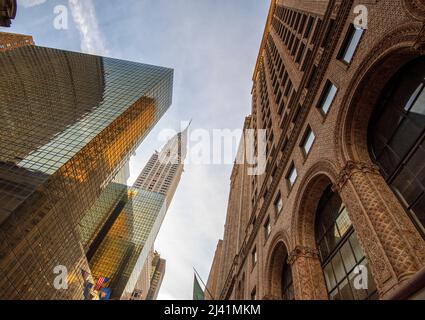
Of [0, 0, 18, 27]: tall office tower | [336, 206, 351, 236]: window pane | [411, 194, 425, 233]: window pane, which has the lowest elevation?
[411, 194, 425, 233]: window pane

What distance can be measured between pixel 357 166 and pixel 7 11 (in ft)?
91.5

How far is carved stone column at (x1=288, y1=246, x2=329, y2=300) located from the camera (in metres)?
12.9

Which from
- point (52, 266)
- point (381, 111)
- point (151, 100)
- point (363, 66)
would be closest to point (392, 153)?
point (381, 111)

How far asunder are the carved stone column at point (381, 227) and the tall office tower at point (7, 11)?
89.4 feet

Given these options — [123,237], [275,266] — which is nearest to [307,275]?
[275,266]

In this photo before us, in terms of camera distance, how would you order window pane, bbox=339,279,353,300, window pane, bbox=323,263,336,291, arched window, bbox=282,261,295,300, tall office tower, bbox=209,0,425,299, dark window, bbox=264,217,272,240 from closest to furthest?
tall office tower, bbox=209,0,425,299 → window pane, bbox=339,279,353,300 → window pane, bbox=323,263,336,291 → arched window, bbox=282,261,295,300 → dark window, bbox=264,217,272,240

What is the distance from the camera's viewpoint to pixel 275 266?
1862 cm

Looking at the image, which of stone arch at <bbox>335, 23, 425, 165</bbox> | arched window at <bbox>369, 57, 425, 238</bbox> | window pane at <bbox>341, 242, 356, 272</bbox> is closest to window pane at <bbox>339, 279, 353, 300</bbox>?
window pane at <bbox>341, 242, 356, 272</bbox>

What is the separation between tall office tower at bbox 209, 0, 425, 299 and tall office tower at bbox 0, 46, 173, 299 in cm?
3111

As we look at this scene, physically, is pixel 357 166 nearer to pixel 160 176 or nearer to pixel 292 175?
pixel 292 175

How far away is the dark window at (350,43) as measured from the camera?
13000 mm

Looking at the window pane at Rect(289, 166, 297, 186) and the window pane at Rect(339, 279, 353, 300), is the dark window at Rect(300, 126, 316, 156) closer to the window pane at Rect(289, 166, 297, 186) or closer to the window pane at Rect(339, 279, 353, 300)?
the window pane at Rect(289, 166, 297, 186)
